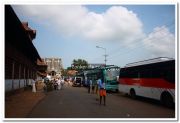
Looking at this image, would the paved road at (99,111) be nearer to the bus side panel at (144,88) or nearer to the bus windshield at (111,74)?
the bus side panel at (144,88)

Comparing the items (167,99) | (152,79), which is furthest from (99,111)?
(152,79)

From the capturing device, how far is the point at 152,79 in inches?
824

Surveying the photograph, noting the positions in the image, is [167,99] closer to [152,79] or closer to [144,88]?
[152,79]

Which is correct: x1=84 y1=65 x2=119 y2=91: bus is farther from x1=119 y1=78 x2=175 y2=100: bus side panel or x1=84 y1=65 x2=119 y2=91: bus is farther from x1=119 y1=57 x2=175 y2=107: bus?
x1=119 y1=57 x2=175 y2=107: bus

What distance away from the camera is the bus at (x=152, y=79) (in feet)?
59.8

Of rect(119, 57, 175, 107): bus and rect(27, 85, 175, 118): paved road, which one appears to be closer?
rect(27, 85, 175, 118): paved road

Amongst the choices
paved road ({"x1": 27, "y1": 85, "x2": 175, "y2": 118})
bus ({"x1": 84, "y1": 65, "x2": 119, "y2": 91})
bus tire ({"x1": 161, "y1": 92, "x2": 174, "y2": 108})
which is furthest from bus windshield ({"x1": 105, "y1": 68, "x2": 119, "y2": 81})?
bus tire ({"x1": 161, "y1": 92, "x2": 174, "y2": 108})

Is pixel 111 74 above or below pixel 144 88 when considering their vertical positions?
above

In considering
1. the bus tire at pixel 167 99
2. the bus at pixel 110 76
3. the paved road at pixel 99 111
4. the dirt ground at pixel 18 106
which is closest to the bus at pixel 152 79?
the bus tire at pixel 167 99

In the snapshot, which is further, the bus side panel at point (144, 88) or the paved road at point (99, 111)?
the bus side panel at point (144, 88)

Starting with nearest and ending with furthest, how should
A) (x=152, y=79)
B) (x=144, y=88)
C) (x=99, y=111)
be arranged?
(x=99, y=111) < (x=152, y=79) < (x=144, y=88)

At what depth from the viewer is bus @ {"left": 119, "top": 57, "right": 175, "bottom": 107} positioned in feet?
59.8

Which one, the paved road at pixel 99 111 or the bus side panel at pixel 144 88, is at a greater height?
the bus side panel at pixel 144 88
